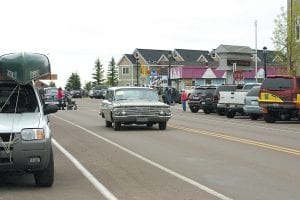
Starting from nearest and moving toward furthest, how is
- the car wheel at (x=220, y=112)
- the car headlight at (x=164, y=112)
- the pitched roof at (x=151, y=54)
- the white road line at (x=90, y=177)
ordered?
1. the white road line at (x=90, y=177)
2. the car headlight at (x=164, y=112)
3. the car wheel at (x=220, y=112)
4. the pitched roof at (x=151, y=54)

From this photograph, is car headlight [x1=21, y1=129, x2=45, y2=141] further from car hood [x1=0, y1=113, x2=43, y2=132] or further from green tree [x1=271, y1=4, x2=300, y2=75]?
green tree [x1=271, y1=4, x2=300, y2=75]

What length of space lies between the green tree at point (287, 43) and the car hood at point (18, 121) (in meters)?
37.1

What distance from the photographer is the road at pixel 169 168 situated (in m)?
8.90

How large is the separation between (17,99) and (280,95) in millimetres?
17903

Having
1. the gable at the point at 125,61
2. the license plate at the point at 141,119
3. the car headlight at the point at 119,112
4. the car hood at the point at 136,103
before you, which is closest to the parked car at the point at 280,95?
the car hood at the point at 136,103

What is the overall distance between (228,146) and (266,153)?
6.05 ft

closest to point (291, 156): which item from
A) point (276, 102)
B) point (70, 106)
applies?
point (276, 102)

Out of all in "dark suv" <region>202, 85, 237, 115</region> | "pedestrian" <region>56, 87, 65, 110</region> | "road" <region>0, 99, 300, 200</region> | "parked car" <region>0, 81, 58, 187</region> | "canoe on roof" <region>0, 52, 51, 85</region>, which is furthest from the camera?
"pedestrian" <region>56, 87, 65, 110</region>

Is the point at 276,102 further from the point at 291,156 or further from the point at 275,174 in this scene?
the point at 275,174

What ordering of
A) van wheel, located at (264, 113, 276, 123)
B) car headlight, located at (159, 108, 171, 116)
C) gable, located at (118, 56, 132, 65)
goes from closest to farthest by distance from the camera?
car headlight, located at (159, 108, 171, 116), van wheel, located at (264, 113, 276, 123), gable, located at (118, 56, 132, 65)

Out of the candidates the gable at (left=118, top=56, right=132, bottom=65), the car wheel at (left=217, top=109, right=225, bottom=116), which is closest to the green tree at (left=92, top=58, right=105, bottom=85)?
the gable at (left=118, top=56, right=132, bottom=65)

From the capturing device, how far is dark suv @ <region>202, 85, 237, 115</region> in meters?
34.3

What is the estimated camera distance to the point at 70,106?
43281 millimetres

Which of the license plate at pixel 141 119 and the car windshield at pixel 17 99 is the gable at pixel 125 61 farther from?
the car windshield at pixel 17 99
